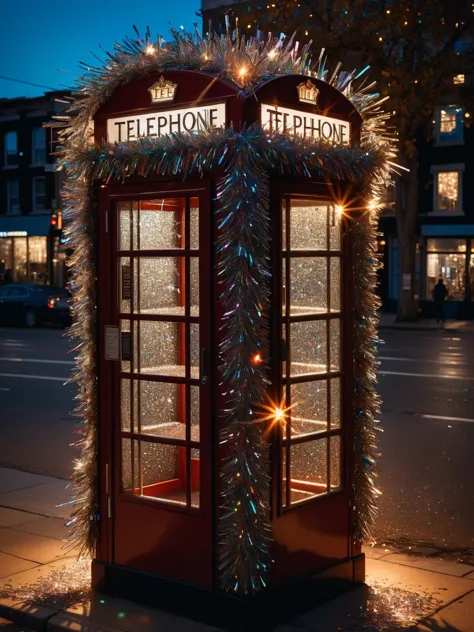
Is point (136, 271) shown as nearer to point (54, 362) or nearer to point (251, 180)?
point (251, 180)

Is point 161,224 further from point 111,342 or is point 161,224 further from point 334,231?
point 334,231

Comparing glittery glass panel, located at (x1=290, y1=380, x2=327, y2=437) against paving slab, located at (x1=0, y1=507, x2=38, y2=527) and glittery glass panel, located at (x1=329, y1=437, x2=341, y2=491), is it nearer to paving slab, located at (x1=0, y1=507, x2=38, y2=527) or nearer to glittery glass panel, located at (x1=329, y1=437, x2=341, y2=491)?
glittery glass panel, located at (x1=329, y1=437, x2=341, y2=491)

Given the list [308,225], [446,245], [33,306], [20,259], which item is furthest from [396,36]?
[20,259]

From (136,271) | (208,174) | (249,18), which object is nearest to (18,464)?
(136,271)

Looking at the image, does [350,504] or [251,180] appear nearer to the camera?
[251,180]

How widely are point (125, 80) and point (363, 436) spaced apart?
2541 millimetres

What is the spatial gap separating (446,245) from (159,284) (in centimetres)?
3199

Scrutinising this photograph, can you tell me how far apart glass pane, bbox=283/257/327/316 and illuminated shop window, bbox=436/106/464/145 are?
3158cm

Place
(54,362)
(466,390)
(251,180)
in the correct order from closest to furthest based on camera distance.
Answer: (251,180), (466,390), (54,362)

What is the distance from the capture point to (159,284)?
217 inches

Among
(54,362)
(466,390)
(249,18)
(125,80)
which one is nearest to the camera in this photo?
(125,80)

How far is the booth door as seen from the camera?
515 cm

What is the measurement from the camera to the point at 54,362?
60.6ft

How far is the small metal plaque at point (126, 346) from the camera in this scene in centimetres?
539
